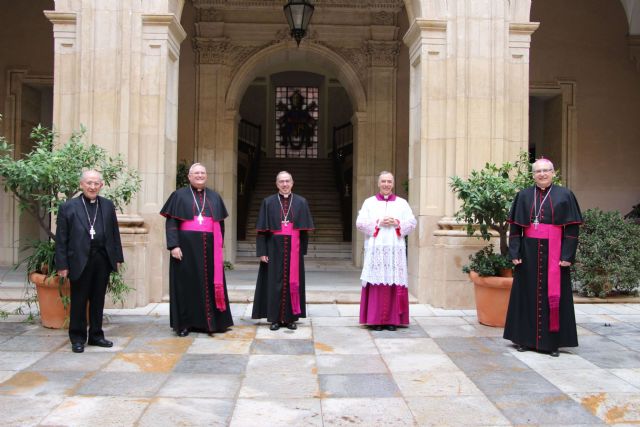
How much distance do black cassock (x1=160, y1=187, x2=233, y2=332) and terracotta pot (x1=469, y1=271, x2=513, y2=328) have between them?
271 cm

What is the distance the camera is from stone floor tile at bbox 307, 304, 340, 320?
25.4 ft

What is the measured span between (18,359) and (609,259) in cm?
731

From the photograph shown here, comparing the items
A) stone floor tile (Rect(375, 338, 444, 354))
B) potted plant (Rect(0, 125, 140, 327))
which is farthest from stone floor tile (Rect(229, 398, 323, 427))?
potted plant (Rect(0, 125, 140, 327))

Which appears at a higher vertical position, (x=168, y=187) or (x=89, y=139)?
(x=89, y=139)

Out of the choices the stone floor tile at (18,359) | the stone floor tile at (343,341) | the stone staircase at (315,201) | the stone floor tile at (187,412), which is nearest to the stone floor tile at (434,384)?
the stone floor tile at (343,341)

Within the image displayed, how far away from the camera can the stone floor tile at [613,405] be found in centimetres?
404

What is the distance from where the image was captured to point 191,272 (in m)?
6.59

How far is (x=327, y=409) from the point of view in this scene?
414 cm

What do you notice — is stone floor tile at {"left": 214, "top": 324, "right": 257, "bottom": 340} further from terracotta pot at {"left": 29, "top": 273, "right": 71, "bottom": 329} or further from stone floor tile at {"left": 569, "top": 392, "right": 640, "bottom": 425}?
stone floor tile at {"left": 569, "top": 392, "right": 640, "bottom": 425}

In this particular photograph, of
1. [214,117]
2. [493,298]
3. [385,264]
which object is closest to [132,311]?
[385,264]

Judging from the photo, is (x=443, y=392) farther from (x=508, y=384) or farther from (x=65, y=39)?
(x=65, y=39)

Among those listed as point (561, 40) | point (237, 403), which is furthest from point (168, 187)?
point (561, 40)

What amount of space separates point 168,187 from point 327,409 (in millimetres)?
5042

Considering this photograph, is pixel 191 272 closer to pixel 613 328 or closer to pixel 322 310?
pixel 322 310
